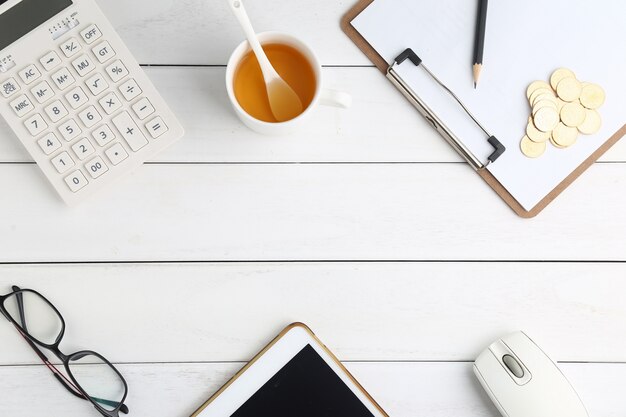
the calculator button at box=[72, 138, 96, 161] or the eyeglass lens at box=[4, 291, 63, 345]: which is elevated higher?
the calculator button at box=[72, 138, 96, 161]

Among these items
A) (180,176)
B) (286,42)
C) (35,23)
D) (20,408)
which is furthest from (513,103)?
(20,408)

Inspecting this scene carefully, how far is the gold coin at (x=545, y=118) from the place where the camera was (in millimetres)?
608

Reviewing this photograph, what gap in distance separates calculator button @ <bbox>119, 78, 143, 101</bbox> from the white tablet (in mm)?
276

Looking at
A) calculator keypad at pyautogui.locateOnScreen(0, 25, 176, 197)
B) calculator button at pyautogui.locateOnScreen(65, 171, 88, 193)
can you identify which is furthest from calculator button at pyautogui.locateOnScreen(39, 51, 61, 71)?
calculator button at pyautogui.locateOnScreen(65, 171, 88, 193)

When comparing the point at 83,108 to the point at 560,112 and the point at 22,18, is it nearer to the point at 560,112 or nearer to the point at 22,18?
the point at 22,18

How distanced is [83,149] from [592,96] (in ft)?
1.69

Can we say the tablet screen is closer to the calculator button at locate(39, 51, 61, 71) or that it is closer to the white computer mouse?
the white computer mouse

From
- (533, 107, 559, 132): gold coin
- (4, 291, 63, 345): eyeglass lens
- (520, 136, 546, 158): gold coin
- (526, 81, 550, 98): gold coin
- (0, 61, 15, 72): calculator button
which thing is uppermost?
(526, 81, 550, 98): gold coin

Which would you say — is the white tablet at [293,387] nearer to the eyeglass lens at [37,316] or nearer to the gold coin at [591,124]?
the eyeglass lens at [37,316]

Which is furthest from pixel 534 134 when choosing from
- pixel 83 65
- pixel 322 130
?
pixel 83 65

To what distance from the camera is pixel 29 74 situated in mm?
570

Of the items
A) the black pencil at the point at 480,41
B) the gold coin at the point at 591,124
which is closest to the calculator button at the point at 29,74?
the black pencil at the point at 480,41

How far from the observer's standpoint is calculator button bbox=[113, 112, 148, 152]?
1.90ft

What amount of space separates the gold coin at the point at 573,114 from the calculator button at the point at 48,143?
0.51m
